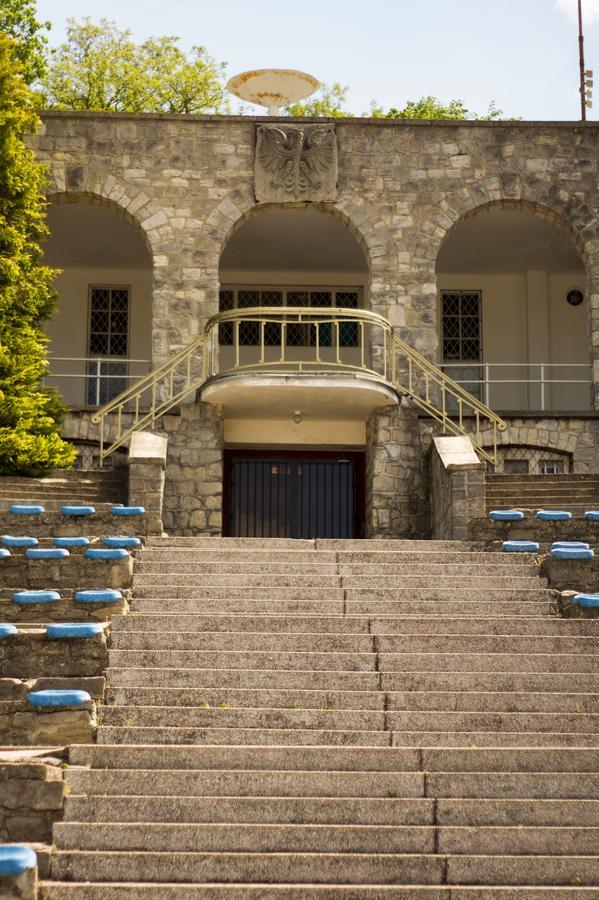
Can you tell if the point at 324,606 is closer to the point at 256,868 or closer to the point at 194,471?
the point at 256,868

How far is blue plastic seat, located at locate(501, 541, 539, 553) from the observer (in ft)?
40.0

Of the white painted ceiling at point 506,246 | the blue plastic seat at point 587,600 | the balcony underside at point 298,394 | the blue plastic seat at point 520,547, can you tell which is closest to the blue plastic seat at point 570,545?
the blue plastic seat at point 520,547

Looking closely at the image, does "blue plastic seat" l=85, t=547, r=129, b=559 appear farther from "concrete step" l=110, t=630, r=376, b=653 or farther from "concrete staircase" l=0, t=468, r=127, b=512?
"concrete staircase" l=0, t=468, r=127, b=512

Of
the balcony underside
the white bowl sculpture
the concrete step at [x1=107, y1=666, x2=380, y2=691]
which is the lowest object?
the concrete step at [x1=107, y1=666, x2=380, y2=691]

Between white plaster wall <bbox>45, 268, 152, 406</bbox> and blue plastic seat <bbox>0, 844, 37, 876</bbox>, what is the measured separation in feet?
49.4

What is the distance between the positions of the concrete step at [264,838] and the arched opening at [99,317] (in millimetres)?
14108

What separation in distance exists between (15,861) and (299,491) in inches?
494

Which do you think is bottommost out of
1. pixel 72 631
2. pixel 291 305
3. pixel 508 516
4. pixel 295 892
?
pixel 295 892

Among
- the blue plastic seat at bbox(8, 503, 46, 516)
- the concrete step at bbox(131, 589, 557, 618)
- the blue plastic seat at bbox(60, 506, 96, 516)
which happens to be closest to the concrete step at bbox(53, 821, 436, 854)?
the concrete step at bbox(131, 589, 557, 618)

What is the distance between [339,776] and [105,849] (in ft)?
4.90

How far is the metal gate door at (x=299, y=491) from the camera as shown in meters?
18.9

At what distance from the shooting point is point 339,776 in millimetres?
8070

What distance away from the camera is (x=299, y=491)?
1900 cm

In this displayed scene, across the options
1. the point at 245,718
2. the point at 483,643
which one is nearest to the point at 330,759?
the point at 245,718
